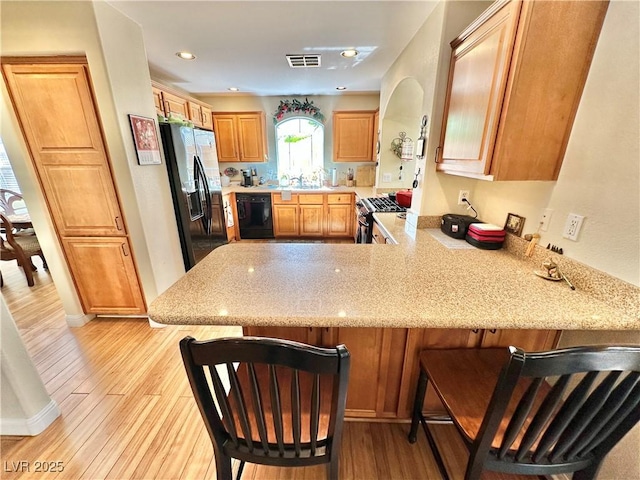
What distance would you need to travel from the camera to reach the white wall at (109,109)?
5.52 feet

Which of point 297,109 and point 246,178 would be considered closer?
point 297,109

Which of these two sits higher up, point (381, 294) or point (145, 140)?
point (145, 140)

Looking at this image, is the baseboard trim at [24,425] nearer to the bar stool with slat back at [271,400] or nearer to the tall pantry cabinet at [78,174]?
the tall pantry cabinet at [78,174]

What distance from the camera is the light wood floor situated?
4.18 feet

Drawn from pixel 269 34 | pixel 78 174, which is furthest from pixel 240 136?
pixel 78 174

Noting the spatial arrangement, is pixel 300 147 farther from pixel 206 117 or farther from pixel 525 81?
pixel 525 81

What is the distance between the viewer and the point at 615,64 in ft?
3.34

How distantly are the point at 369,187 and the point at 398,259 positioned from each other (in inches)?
136

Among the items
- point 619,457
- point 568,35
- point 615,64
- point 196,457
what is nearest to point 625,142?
point 615,64

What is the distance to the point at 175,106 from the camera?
2.88m

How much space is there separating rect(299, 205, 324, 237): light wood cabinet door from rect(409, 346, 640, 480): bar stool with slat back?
3607mm

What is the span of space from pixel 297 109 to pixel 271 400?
4697 millimetres

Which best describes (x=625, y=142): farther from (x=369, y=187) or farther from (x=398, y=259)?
(x=369, y=187)

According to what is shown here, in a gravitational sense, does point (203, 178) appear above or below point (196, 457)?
above
